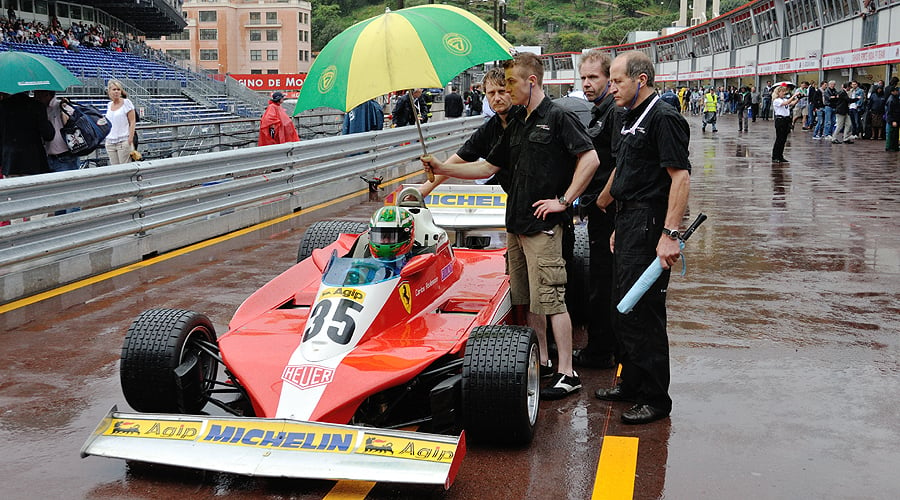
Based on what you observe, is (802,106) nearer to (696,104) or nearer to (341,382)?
(696,104)

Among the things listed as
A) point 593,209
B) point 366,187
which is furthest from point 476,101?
point 593,209

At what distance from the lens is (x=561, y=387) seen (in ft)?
18.4

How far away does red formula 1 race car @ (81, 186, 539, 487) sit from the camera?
413 cm

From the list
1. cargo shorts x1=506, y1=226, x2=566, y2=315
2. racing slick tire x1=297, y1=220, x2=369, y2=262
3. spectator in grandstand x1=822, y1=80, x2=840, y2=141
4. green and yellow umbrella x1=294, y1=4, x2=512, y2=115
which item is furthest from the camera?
spectator in grandstand x1=822, y1=80, x2=840, y2=141

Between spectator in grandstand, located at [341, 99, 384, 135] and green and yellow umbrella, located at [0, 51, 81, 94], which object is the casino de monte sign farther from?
green and yellow umbrella, located at [0, 51, 81, 94]

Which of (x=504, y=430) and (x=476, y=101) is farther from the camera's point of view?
(x=476, y=101)

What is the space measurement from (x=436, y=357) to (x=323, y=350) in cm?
60

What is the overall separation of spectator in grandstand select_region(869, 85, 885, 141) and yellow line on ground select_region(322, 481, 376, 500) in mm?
30270

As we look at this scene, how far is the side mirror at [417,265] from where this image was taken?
5441mm

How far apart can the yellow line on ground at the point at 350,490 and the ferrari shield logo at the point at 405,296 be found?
4.40 ft

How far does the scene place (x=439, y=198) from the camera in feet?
27.6

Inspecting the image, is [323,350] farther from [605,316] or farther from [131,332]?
[605,316]

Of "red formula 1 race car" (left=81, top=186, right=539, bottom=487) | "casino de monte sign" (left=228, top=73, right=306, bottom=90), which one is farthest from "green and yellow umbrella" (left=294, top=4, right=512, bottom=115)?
"casino de monte sign" (left=228, top=73, right=306, bottom=90)

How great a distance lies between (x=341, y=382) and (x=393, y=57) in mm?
2035
